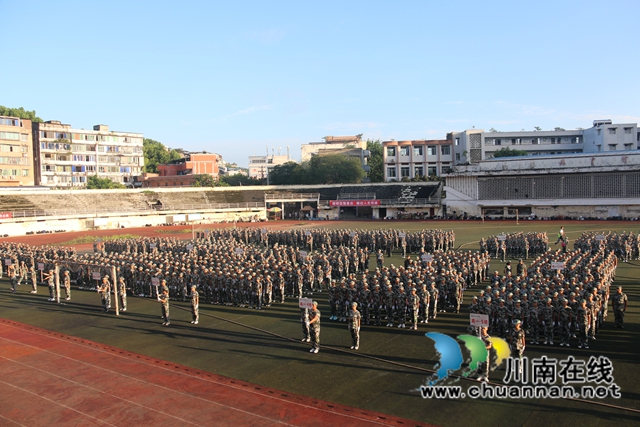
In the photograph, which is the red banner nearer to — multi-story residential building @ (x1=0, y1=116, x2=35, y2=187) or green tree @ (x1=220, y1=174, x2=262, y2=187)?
green tree @ (x1=220, y1=174, x2=262, y2=187)

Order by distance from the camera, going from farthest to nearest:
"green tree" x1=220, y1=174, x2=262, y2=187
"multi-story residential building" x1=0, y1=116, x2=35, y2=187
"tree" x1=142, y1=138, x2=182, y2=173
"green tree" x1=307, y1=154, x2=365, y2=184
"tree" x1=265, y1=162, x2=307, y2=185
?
1. "tree" x1=142, y1=138, x2=182, y2=173
2. "green tree" x1=220, y1=174, x2=262, y2=187
3. "tree" x1=265, y1=162, x2=307, y2=185
4. "green tree" x1=307, y1=154, x2=365, y2=184
5. "multi-story residential building" x1=0, y1=116, x2=35, y2=187

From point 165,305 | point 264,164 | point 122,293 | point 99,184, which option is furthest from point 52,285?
point 264,164

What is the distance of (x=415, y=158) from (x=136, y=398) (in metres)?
70.8

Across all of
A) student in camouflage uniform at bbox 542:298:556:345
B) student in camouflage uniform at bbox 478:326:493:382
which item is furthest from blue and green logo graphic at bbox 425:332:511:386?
student in camouflage uniform at bbox 542:298:556:345

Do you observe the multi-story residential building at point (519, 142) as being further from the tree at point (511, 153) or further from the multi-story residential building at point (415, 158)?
the tree at point (511, 153)

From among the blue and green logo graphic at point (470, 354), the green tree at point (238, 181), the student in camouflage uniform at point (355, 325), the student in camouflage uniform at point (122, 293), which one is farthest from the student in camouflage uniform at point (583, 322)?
the green tree at point (238, 181)

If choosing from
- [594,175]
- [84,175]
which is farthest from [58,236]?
[594,175]

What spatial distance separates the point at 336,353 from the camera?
12148 millimetres

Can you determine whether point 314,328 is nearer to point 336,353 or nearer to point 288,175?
point 336,353

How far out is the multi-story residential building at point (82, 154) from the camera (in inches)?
2788

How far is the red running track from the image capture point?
8.95m

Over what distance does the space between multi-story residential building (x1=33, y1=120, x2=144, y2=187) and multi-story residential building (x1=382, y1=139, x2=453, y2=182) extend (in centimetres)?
4018

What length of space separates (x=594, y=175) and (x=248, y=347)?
1930 inches

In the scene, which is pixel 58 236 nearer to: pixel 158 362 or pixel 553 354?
pixel 158 362
